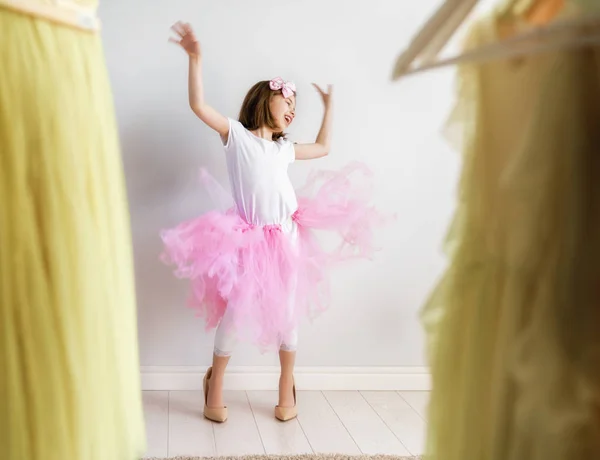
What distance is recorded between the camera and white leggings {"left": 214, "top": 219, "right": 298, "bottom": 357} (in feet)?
8.12

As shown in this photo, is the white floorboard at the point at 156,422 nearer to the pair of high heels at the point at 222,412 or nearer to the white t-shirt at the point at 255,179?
the pair of high heels at the point at 222,412

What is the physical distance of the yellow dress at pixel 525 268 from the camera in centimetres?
77

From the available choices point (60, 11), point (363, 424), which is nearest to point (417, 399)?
point (363, 424)

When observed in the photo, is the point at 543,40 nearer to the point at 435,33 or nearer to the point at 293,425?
the point at 435,33

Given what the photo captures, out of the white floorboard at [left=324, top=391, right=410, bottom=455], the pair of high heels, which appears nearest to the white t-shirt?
the pair of high heels

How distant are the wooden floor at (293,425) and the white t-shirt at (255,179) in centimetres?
69

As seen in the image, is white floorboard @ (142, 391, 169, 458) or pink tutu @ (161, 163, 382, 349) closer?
white floorboard @ (142, 391, 169, 458)

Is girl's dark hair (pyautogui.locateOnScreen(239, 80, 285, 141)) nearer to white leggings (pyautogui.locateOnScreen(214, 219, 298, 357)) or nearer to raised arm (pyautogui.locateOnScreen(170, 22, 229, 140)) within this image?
raised arm (pyautogui.locateOnScreen(170, 22, 229, 140))

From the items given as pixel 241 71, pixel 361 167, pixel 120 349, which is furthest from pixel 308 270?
pixel 120 349

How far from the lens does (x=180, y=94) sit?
2.65 meters

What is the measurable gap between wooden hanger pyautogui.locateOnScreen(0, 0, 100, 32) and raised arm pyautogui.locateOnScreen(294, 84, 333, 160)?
5.17ft

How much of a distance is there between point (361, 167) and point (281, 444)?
98 cm

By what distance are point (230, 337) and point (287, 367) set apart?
9.3 inches

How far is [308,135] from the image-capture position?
8.95 feet
